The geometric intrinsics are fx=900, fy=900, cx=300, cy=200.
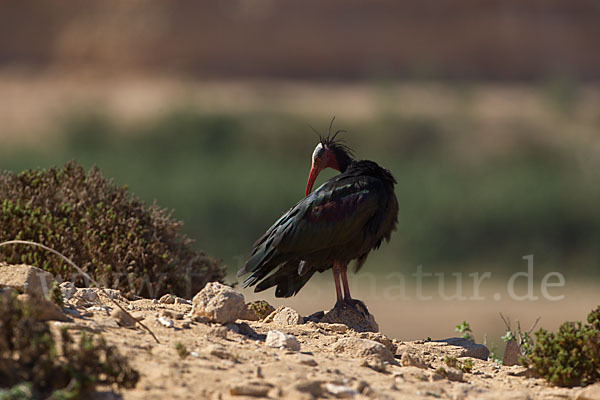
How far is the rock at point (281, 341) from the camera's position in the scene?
17.3 ft

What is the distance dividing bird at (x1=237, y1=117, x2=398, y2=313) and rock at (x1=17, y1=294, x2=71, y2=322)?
2.40m

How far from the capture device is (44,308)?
188 inches

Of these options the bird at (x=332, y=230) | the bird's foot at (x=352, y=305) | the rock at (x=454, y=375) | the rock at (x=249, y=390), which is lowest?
the rock at (x=249, y=390)

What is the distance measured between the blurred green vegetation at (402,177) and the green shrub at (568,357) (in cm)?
1401

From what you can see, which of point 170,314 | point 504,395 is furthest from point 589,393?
point 170,314

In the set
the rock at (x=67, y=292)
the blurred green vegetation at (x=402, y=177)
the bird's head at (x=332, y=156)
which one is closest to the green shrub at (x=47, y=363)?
the rock at (x=67, y=292)

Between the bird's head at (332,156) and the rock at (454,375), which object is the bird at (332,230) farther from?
the rock at (454,375)

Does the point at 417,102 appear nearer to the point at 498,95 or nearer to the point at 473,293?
the point at 498,95

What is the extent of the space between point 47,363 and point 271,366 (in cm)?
127

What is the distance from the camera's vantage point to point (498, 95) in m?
40.4

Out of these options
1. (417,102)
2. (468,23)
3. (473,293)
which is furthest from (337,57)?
(473,293)

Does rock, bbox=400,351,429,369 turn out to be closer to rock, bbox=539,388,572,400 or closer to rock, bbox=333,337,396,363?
rock, bbox=333,337,396,363

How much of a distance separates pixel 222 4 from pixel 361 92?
26.6 feet

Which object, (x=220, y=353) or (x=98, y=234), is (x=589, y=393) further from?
(x=98, y=234)
